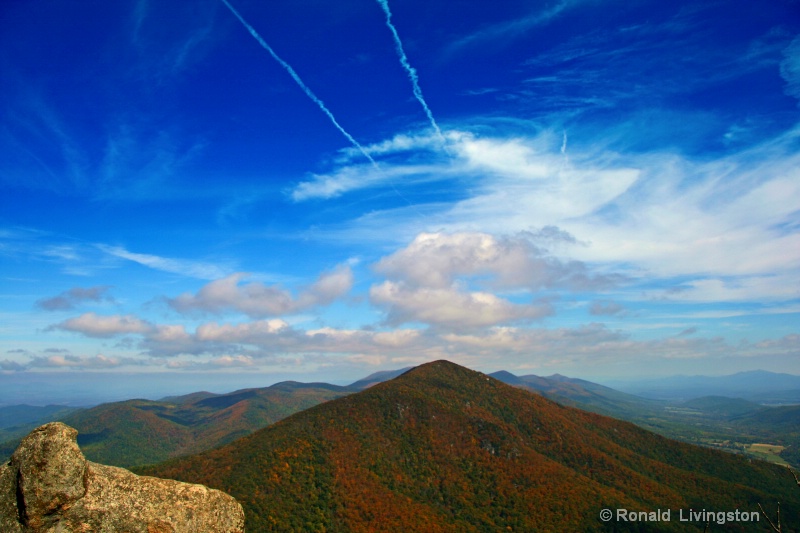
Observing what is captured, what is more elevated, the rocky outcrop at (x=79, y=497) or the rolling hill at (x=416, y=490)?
the rocky outcrop at (x=79, y=497)

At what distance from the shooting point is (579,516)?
154 m

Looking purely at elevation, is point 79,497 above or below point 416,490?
above

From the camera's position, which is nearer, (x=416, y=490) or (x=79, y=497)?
(x=79, y=497)

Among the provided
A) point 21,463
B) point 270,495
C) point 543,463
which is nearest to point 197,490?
point 21,463

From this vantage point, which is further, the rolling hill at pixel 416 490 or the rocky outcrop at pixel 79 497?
the rolling hill at pixel 416 490

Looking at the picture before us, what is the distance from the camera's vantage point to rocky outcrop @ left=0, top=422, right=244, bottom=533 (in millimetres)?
13883

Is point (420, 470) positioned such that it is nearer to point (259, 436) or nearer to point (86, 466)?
point (259, 436)

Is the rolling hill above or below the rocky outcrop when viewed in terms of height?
below

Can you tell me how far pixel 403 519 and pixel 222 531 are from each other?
6351 inches

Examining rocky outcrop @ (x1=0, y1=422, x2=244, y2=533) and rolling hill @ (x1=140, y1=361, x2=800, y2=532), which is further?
rolling hill @ (x1=140, y1=361, x2=800, y2=532)

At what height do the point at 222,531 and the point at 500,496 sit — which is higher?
the point at 222,531

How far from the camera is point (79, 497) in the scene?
1461 centimetres

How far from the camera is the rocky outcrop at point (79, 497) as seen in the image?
13.9 metres

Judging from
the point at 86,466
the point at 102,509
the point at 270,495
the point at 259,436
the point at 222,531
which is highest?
the point at 86,466
